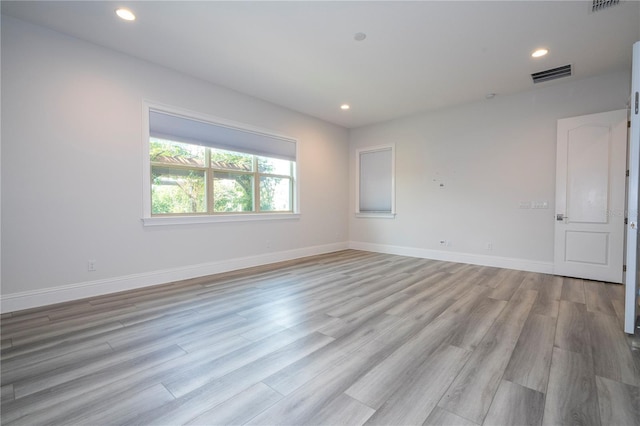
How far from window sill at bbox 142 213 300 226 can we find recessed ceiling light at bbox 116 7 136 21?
2.28m

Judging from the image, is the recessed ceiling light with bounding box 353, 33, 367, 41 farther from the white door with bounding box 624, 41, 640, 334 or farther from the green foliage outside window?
the green foliage outside window

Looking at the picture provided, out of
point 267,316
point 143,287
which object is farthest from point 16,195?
point 267,316

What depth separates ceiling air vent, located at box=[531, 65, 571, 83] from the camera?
393 cm

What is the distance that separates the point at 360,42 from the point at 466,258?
417cm

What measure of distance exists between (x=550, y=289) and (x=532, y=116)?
282cm

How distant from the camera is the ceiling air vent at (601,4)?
2613 mm

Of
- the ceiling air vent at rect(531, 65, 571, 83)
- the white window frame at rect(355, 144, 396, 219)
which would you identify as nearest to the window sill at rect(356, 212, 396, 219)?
the white window frame at rect(355, 144, 396, 219)

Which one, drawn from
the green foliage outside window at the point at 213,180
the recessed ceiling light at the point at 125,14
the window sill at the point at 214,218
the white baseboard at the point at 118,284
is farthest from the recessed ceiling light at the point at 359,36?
the white baseboard at the point at 118,284

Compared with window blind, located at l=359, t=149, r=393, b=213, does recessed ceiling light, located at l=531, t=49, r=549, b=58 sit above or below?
above

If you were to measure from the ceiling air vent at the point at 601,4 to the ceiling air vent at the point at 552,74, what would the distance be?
4.33ft

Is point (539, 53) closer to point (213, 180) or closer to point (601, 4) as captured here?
point (601, 4)

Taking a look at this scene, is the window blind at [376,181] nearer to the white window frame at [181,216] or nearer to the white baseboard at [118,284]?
the white window frame at [181,216]

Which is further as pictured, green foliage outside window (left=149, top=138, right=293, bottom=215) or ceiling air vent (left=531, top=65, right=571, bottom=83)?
green foliage outside window (left=149, top=138, right=293, bottom=215)

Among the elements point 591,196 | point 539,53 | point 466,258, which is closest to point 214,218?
point 466,258
